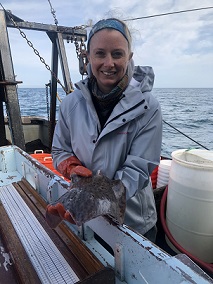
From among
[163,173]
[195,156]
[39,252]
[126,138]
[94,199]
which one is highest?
[126,138]

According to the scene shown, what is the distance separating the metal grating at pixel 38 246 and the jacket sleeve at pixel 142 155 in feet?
1.97

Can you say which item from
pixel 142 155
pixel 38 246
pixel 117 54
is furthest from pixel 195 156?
pixel 38 246

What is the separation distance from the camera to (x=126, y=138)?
5.39 ft

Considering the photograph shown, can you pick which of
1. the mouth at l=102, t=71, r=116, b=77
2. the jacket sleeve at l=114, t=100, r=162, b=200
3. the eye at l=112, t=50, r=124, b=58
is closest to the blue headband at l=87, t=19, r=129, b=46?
the eye at l=112, t=50, r=124, b=58

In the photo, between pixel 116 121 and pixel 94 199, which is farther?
pixel 116 121

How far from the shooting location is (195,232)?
2736mm

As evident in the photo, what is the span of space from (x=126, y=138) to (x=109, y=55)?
1.89ft

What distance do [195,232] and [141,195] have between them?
1338 millimetres

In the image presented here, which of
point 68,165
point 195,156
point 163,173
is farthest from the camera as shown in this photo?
point 163,173

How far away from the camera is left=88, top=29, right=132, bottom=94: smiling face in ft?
5.12

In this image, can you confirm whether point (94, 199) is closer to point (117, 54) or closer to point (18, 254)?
point (18, 254)

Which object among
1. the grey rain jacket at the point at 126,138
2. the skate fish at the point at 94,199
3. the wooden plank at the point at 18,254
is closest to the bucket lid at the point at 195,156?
the grey rain jacket at the point at 126,138

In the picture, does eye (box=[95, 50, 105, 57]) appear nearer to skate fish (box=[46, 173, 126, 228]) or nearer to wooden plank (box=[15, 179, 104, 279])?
skate fish (box=[46, 173, 126, 228])

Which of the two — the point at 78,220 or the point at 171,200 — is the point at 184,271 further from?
the point at 171,200
